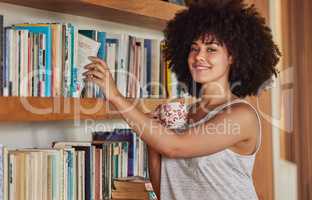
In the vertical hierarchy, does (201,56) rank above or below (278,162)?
above

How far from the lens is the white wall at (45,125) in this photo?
179 centimetres

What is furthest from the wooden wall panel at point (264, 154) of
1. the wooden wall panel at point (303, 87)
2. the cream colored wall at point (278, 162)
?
the wooden wall panel at point (303, 87)

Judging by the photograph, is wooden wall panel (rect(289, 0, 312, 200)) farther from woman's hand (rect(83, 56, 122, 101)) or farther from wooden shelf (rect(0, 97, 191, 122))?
woman's hand (rect(83, 56, 122, 101))

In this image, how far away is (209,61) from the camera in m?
1.61

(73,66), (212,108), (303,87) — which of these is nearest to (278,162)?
(303,87)

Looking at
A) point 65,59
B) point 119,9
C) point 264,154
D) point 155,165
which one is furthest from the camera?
point 264,154

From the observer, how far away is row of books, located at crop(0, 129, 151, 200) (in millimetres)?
1574

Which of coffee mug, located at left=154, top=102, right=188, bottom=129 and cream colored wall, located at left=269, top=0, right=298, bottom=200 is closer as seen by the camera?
coffee mug, located at left=154, top=102, right=188, bottom=129

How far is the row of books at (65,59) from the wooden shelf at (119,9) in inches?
3.3

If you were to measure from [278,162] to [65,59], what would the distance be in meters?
1.68

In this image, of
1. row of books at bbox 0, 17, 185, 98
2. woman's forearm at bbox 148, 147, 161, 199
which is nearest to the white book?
row of books at bbox 0, 17, 185, 98

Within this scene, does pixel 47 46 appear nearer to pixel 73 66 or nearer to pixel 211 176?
pixel 73 66

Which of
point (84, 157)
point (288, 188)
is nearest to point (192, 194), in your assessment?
point (84, 157)

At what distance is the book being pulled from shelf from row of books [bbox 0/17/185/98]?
0.32 m
